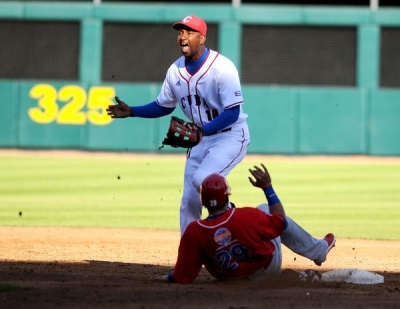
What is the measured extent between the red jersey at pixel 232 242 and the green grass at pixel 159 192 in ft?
13.1

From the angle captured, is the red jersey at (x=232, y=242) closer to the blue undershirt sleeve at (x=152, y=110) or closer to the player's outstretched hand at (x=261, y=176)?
the player's outstretched hand at (x=261, y=176)

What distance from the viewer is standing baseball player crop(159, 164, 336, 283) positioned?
5875mm

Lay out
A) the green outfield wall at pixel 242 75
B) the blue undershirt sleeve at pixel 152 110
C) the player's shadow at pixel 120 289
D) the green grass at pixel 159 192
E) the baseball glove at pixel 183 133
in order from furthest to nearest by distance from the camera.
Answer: the green outfield wall at pixel 242 75 → the green grass at pixel 159 192 → the blue undershirt sleeve at pixel 152 110 → the baseball glove at pixel 183 133 → the player's shadow at pixel 120 289

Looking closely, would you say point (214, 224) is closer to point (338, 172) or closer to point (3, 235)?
point (3, 235)

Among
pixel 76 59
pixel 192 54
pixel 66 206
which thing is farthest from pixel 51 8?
pixel 192 54

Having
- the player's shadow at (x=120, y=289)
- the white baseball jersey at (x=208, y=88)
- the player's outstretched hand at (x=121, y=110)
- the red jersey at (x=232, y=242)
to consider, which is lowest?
the player's shadow at (x=120, y=289)

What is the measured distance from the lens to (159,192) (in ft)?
46.5

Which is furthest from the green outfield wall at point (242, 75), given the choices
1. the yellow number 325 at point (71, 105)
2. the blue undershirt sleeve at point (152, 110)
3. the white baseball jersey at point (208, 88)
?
the white baseball jersey at point (208, 88)

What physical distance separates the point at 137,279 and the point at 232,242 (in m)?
1.00

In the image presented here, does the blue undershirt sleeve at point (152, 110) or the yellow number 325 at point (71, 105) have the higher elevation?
the yellow number 325 at point (71, 105)

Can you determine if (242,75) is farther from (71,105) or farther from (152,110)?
(152,110)

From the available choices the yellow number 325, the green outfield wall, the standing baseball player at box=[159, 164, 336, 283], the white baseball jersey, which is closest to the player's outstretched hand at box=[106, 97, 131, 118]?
the white baseball jersey

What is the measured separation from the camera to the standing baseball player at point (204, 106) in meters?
6.88

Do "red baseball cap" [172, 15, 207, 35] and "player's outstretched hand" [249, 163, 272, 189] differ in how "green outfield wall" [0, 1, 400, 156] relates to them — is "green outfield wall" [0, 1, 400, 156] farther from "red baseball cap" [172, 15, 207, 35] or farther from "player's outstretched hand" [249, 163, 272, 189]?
"player's outstretched hand" [249, 163, 272, 189]
